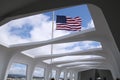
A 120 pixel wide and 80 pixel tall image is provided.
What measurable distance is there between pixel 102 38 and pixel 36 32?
23.8 ft

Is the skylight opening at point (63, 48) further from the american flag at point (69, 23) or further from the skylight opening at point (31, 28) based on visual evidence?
the american flag at point (69, 23)

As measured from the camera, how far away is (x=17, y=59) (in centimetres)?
2286

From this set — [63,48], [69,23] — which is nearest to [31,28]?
[69,23]

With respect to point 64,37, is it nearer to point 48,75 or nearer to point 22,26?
point 22,26

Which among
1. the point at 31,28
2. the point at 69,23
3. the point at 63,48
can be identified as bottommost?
the point at 69,23

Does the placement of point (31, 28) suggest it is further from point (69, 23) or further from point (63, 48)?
point (63, 48)

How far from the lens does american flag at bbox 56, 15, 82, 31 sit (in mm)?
14367

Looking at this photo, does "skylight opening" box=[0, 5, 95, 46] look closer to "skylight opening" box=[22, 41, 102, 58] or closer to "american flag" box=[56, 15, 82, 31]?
"american flag" box=[56, 15, 82, 31]

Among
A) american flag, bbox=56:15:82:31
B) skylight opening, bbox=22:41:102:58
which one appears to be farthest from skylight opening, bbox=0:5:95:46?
skylight opening, bbox=22:41:102:58

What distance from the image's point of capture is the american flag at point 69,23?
1437 cm

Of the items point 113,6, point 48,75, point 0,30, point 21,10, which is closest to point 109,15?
point 113,6

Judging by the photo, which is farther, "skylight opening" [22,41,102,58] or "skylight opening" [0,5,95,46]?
"skylight opening" [22,41,102,58]

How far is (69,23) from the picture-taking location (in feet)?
48.2

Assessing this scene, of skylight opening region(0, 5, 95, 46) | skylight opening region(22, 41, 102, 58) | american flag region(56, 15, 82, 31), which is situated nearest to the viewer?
american flag region(56, 15, 82, 31)
